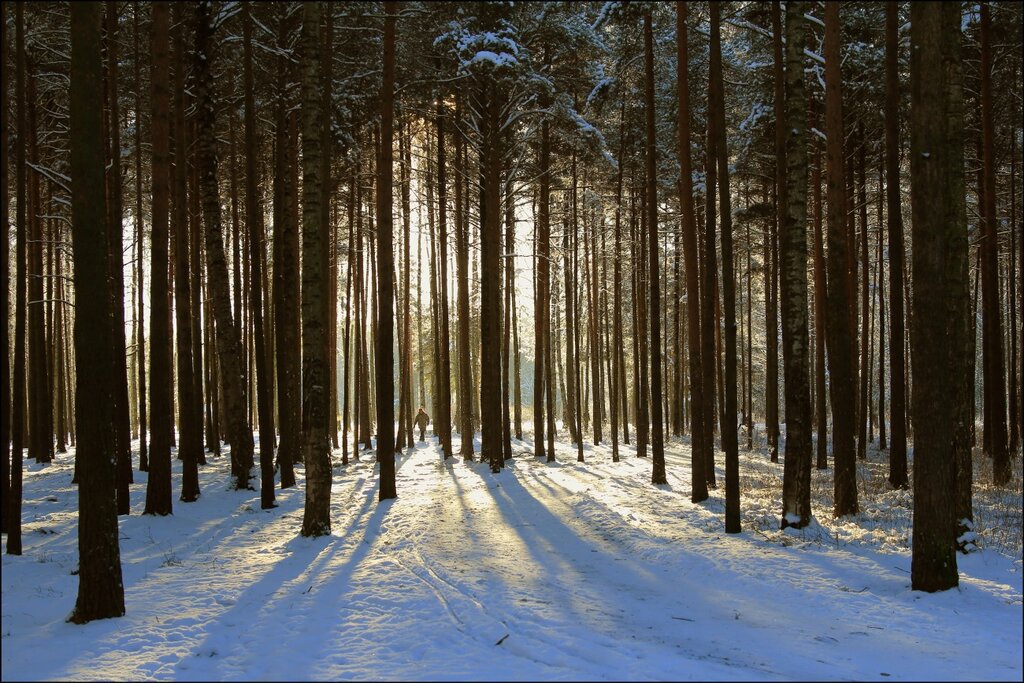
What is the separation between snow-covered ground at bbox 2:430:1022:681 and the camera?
4.98m

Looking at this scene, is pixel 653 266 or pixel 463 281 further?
pixel 463 281

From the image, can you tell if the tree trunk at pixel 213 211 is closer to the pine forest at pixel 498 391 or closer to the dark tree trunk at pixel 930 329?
the pine forest at pixel 498 391

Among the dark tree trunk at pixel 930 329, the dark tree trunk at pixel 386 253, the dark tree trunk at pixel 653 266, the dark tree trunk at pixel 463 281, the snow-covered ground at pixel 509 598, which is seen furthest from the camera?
the dark tree trunk at pixel 463 281

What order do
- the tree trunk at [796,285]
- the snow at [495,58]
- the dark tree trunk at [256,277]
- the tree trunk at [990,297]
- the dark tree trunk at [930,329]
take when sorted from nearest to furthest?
the dark tree trunk at [930,329] → the tree trunk at [796,285] → the dark tree trunk at [256,277] → the tree trunk at [990,297] → the snow at [495,58]

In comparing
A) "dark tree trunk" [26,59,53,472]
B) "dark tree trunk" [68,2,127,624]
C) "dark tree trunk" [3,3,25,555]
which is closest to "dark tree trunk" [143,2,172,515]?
"dark tree trunk" [3,3,25,555]

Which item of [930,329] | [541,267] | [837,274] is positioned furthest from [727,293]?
[541,267]

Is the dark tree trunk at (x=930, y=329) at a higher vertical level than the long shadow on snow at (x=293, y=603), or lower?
higher

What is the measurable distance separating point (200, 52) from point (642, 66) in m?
10.6

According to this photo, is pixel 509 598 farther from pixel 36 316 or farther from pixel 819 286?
pixel 36 316

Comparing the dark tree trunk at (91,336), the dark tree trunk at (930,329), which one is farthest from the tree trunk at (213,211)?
the dark tree trunk at (930,329)

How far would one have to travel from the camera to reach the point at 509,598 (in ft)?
22.0

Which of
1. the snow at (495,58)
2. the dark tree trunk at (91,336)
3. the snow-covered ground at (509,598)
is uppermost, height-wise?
the snow at (495,58)

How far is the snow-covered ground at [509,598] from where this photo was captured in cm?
498

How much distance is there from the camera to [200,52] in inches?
498
